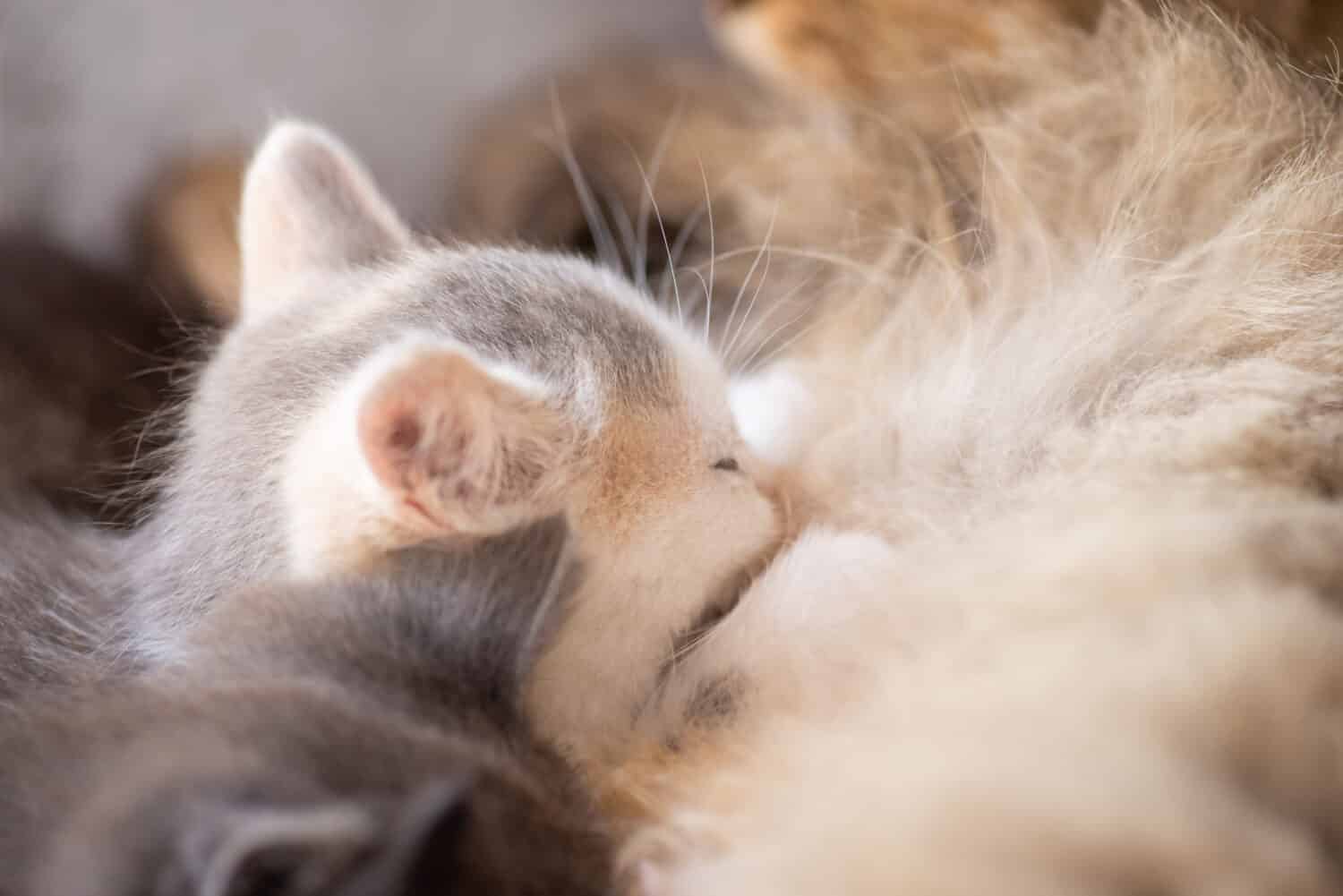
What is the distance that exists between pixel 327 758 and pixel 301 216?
699 mm

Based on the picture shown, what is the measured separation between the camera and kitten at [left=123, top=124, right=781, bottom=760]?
2.58 feet

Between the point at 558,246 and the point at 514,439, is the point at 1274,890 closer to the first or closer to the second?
the point at 514,439

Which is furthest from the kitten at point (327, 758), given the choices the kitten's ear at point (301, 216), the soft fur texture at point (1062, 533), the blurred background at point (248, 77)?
the blurred background at point (248, 77)

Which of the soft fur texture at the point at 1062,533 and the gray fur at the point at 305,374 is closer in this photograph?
the soft fur texture at the point at 1062,533

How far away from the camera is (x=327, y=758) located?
0.57 metres

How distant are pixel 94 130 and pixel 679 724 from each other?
1181 mm

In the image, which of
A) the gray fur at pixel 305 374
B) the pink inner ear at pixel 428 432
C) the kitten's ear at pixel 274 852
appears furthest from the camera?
the gray fur at pixel 305 374

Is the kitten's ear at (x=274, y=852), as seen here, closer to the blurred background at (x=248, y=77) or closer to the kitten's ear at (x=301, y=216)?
the kitten's ear at (x=301, y=216)

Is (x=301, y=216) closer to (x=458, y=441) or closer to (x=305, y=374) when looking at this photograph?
(x=305, y=374)

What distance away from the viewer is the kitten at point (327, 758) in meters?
0.51

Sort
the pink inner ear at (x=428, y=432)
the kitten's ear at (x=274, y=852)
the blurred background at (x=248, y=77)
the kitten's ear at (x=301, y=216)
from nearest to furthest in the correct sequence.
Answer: the kitten's ear at (x=274, y=852) → the pink inner ear at (x=428, y=432) → the kitten's ear at (x=301, y=216) → the blurred background at (x=248, y=77)

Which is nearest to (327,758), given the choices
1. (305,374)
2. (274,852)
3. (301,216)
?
(274,852)

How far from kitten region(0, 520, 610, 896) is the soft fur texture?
0.10 m

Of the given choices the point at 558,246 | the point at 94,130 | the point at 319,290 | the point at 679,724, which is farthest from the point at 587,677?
the point at 94,130
